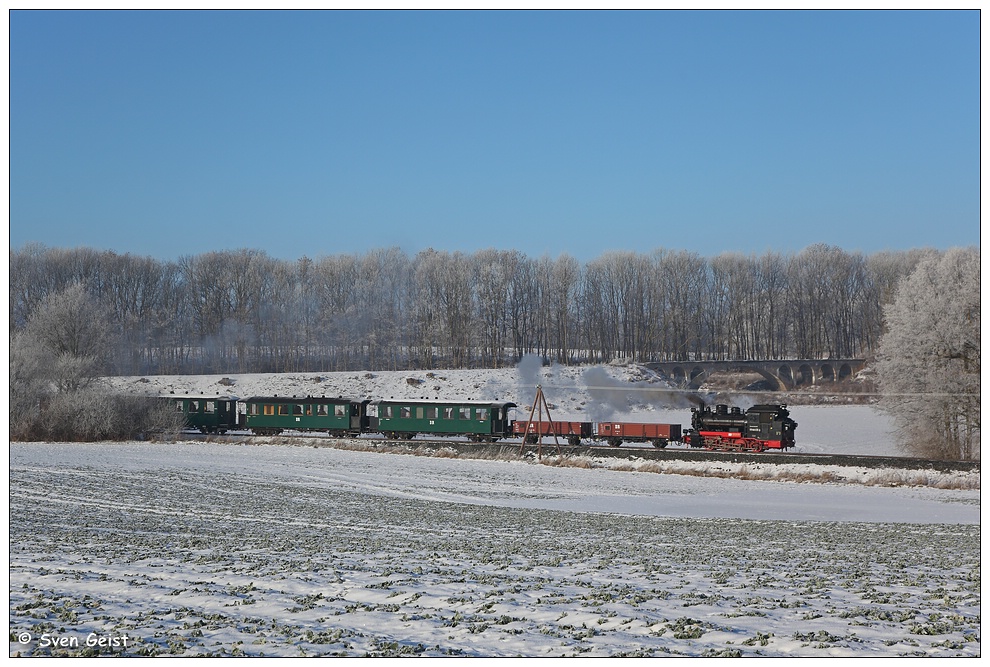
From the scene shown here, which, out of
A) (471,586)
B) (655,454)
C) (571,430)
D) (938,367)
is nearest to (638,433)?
(571,430)

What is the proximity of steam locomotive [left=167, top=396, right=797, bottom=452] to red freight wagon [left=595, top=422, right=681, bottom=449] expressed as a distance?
0.06 metres

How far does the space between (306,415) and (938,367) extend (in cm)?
3690


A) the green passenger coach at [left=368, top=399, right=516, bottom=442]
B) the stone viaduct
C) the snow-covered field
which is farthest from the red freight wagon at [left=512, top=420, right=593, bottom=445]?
the stone viaduct

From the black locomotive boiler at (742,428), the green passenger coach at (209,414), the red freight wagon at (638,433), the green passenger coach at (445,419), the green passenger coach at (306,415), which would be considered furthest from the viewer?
the green passenger coach at (209,414)

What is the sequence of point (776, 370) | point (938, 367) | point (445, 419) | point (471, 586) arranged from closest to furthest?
point (471, 586), point (938, 367), point (445, 419), point (776, 370)

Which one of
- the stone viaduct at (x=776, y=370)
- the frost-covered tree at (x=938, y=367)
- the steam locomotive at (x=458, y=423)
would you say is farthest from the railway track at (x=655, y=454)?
the stone viaduct at (x=776, y=370)

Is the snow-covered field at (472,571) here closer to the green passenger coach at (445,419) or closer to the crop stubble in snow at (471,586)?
the crop stubble in snow at (471,586)

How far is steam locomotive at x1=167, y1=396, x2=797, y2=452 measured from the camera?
44719 mm

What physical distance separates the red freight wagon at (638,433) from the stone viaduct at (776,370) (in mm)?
28936

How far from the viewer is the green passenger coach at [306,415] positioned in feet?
176

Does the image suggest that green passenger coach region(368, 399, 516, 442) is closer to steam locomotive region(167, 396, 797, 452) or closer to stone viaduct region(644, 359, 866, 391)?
steam locomotive region(167, 396, 797, 452)

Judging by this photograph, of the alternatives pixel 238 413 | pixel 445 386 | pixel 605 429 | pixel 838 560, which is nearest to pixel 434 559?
pixel 838 560

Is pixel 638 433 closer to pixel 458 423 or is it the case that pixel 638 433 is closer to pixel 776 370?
pixel 458 423

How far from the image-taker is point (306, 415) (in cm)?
5453
